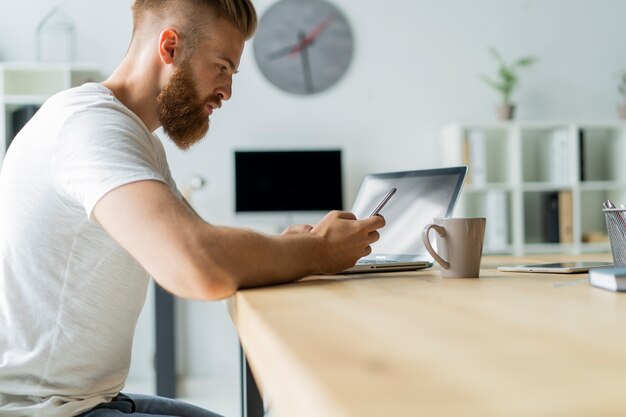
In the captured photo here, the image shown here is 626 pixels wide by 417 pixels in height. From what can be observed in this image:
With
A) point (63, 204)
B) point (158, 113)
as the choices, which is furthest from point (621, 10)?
point (63, 204)

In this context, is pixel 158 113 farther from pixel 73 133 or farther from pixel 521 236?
pixel 521 236

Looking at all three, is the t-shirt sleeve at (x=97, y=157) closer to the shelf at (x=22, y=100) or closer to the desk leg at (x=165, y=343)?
the desk leg at (x=165, y=343)

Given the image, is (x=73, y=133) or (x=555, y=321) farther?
(x=73, y=133)

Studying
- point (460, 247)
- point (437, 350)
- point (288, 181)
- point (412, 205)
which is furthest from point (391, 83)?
point (437, 350)

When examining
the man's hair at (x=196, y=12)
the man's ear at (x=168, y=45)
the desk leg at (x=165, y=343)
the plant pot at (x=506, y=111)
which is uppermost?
the plant pot at (x=506, y=111)

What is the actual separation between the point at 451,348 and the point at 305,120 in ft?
12.5

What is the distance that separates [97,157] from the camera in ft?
3.19

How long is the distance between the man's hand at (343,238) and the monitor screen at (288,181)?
114 inches

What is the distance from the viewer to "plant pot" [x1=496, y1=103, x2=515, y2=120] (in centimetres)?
420

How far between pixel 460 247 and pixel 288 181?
2.94 m

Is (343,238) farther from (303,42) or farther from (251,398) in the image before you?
(303,42)

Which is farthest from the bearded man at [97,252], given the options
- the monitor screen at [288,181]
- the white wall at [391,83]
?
the white wall at [391,83]

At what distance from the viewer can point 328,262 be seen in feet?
3.60

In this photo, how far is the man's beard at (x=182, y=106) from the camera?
4.49ft
